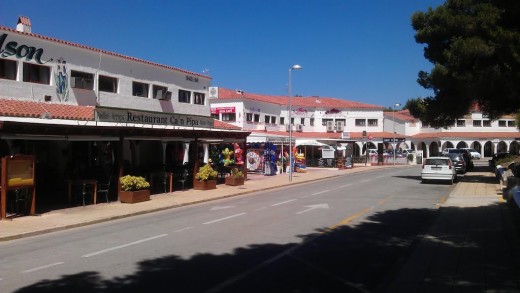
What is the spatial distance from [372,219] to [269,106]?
40.0m

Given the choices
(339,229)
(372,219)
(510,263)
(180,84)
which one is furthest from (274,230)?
(180,84)

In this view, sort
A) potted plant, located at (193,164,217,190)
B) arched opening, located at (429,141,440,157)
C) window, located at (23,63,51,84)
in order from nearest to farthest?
window, located at (23,63,51,84) → potted plant, located at (193,164,217,190) → arched opening, located at (429,141,440,157)

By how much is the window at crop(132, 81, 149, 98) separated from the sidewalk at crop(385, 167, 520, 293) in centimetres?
1933

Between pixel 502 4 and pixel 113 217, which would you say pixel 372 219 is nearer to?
pixel 502 4

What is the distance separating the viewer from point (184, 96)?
31.6m

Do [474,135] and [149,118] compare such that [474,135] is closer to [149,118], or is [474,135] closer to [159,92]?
[159,92]

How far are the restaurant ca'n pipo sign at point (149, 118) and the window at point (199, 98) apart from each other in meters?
5.79

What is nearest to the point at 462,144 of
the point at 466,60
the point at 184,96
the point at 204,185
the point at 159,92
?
the point at 466,60

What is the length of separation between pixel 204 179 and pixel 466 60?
14.2m

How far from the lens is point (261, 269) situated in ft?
24.3

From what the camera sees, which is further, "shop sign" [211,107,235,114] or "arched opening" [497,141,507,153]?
"arched opening" [497,141,507,153]

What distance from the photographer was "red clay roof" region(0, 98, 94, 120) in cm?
1781

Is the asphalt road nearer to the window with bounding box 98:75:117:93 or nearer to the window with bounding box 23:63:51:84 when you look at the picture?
the window with bounding box 23:63:51:84

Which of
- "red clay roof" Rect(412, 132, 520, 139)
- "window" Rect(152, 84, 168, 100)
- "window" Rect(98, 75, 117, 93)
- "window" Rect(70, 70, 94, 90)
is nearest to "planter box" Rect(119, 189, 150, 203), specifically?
"window" Rect(70, 70, 94, 90)
